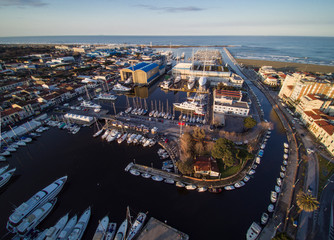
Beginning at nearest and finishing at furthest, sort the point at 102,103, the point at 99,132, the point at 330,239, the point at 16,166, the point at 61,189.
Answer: the point at 330,239, the point at 61,189, the point at 16,166, the point at 99,132, the point at 102,103

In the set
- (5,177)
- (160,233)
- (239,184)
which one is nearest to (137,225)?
(160,233)

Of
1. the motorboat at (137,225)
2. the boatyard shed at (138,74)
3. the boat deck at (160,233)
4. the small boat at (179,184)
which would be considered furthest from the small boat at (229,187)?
the boatyard shed at (138,74)

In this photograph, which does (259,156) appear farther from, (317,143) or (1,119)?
(1,119)

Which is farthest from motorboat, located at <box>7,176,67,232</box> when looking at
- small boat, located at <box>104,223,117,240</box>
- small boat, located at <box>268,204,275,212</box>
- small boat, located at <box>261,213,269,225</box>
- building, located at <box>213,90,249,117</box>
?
building, located at <box>213,90,249,117</box>

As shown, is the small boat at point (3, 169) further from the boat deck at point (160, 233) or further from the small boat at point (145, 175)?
the boat deck at point (160, 233)

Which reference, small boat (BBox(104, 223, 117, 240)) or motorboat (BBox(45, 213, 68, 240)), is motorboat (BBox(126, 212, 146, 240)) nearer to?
small boat (BBox(104, 223, 117, 240))

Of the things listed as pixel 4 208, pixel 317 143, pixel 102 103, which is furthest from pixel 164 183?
pixel 102 103

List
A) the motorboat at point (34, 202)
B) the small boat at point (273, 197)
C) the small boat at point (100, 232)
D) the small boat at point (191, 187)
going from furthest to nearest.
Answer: the small boat at point (191, 187), the small boat at point (273, 197), the motorboat at point (34, 202), the small boat at point (100, 232)
